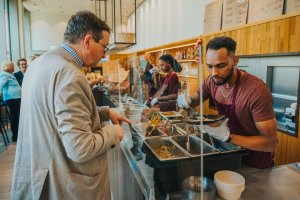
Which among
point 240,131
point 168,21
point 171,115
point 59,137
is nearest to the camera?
point 59,137

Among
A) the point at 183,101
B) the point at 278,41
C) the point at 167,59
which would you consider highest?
the point at 278,41

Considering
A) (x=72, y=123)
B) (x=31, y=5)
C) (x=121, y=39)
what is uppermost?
(x=31, y=5)

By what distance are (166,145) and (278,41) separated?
2.29 meters

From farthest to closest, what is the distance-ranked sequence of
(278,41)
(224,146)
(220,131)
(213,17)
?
(213,17)
(278,41)
(224,146)
(220,131)

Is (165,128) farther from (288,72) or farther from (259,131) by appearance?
(288,72)

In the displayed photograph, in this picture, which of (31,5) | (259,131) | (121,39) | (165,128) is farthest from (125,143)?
(31,5)

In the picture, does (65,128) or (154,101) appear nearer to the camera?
(65,128)

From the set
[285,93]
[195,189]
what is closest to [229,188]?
[195,189]

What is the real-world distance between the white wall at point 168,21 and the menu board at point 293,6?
181 centimetres

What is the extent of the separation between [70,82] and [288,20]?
2.72 m

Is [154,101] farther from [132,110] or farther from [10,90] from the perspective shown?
[10,90]

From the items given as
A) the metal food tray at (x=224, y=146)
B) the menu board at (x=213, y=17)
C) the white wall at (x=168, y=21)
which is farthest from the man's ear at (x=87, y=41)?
the white wall at (x=168, y=21)

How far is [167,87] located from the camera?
198 cm

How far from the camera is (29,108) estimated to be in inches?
39.6
